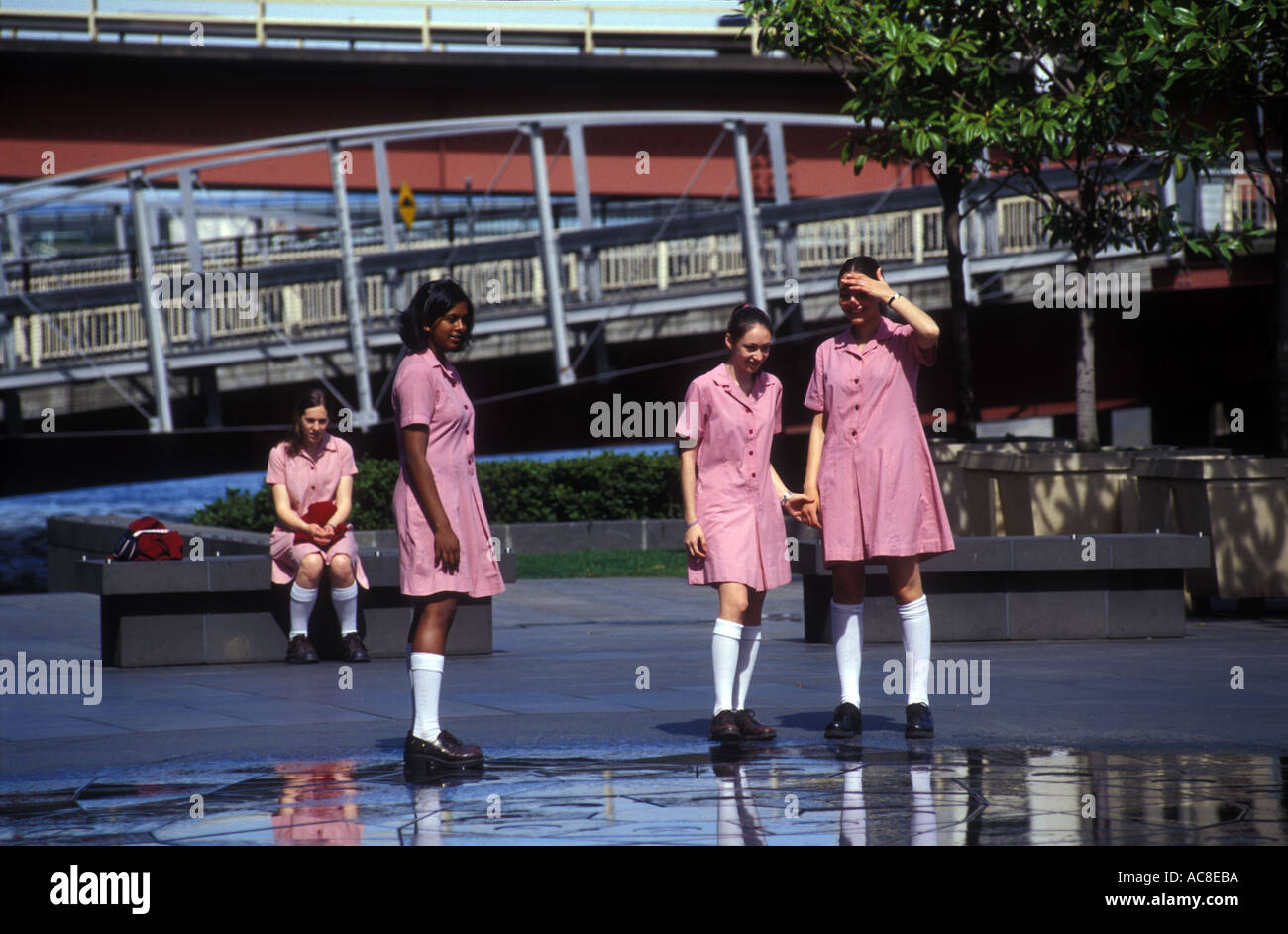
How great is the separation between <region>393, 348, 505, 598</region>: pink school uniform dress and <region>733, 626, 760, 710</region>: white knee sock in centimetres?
113

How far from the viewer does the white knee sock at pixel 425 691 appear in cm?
648

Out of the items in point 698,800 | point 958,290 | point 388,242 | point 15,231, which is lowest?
point 698,800

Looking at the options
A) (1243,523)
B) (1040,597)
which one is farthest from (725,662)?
(1243,523)

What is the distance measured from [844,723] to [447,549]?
185 centimetres

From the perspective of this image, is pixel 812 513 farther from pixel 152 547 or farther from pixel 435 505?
pixel 152 547

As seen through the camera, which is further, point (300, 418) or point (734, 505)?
point (300, 418)

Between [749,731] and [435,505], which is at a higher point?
[435,505]

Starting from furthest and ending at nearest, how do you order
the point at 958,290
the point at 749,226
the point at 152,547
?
→ the point at 749,226 < the point at 958,290 < the point at 152,547

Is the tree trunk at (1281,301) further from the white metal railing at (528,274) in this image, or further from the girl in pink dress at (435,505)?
the white metal railing at (528,274)

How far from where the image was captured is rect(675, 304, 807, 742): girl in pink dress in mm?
7004

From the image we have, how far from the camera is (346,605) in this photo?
1038 cm

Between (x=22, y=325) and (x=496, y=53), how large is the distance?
1367 cm

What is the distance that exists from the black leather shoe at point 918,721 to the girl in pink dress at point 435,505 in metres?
1.82
